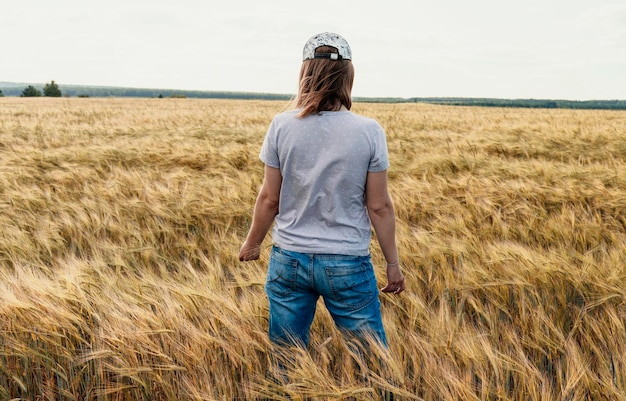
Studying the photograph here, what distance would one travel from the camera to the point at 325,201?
1498 millimetres

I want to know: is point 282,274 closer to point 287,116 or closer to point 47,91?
point 287,116

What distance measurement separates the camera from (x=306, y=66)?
4.71 feet

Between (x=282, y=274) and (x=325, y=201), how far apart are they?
0.93 ft

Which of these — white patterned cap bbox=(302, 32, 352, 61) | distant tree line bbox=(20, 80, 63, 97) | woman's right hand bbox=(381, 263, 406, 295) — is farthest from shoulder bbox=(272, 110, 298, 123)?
distant tree line bbox=(20, 80, 63, 97)

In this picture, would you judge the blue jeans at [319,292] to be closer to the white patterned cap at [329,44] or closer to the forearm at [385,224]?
the forearm at [385,224]

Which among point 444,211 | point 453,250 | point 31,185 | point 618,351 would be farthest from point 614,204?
point 31,185

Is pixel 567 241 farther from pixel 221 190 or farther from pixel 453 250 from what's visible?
pixel 221 190

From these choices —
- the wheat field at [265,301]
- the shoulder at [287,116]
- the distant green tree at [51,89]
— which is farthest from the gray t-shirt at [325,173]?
the distant green tree at [51,89]

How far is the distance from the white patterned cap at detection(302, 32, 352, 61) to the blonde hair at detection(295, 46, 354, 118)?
1 centimetres

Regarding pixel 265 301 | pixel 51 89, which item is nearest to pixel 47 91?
pixel 51 89

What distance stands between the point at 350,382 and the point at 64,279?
51.7 inches

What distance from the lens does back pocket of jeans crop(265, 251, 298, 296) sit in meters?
1.52

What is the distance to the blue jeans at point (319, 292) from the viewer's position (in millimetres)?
1485

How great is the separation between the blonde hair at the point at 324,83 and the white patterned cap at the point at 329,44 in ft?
0.04
